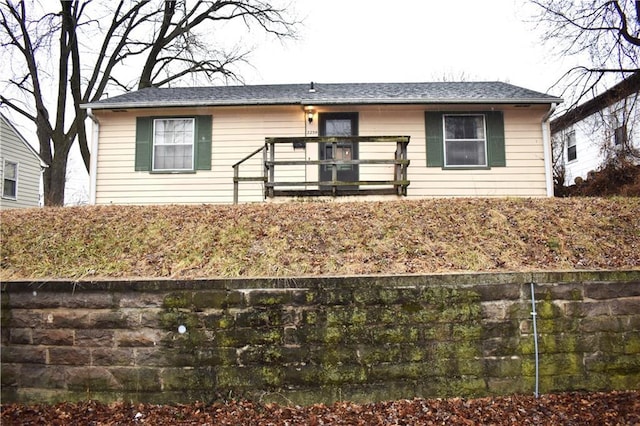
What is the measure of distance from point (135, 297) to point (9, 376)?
1.54m

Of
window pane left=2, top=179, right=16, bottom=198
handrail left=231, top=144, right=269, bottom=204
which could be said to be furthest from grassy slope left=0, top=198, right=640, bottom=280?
window pane left=2, top=179, right=16, bottom=198

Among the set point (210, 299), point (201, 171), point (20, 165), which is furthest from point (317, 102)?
point (20, 165)

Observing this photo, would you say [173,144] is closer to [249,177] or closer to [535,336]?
[249,177]

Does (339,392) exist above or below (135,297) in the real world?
below

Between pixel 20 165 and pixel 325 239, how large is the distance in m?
17.7

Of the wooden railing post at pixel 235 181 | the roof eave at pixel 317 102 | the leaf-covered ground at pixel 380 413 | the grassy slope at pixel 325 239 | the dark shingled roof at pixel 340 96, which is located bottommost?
the leaf-covered ground at pixel 380 413

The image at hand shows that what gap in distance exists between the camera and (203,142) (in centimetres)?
1029

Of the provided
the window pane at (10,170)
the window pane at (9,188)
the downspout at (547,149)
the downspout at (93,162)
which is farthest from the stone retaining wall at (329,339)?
the window pane at (10,170)

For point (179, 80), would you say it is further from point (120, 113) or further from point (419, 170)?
point (419, 170)

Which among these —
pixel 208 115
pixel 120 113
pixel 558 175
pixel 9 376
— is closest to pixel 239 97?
pixel 208 115

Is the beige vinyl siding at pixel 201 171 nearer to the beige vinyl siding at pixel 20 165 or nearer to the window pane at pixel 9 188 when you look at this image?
the beige vinyl siding at pixel 20 165

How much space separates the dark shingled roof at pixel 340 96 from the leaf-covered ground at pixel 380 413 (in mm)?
7467

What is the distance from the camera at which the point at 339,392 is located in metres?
3.98

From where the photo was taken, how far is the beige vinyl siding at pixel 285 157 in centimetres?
1002
